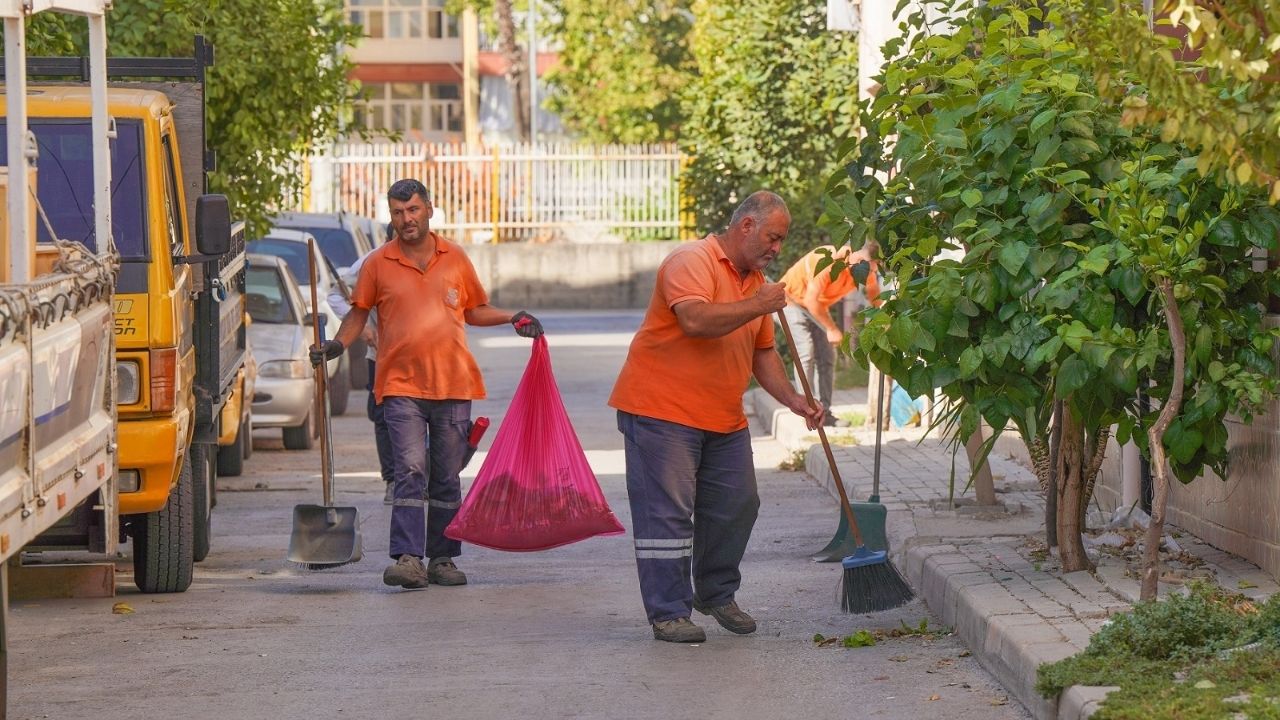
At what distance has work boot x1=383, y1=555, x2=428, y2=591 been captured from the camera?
9.22m

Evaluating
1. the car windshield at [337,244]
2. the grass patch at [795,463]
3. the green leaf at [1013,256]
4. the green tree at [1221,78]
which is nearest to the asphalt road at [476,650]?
the green leaf at [1013,256]

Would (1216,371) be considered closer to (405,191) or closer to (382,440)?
(405,191)

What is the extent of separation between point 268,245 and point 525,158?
17734mm

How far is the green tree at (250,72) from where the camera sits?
1419 centimetres

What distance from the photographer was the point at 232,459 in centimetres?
1403

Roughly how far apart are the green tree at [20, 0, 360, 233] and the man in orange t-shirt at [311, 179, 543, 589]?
515 centimetres

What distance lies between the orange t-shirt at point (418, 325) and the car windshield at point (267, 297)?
268 inches

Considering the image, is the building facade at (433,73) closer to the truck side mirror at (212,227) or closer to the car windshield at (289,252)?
the car windshield at (289,252)

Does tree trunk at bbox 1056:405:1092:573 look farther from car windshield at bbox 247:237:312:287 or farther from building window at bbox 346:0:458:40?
building window at bbox 346:0:458:40

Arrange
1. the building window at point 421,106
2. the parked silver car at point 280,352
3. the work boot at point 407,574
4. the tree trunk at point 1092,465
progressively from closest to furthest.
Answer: the tree trunk at point 1092,465
the work boot at point 407,574
the parked silver car at point 280,352
the building window at point 421,106

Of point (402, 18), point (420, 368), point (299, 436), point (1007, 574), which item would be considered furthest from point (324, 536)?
point (402, 18)

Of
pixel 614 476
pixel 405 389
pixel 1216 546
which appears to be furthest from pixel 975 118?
pixel 614 476

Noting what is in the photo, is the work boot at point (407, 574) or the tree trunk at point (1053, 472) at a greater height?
the tree trunk at point (1053, 472)

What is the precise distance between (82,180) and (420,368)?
1.72 meters
